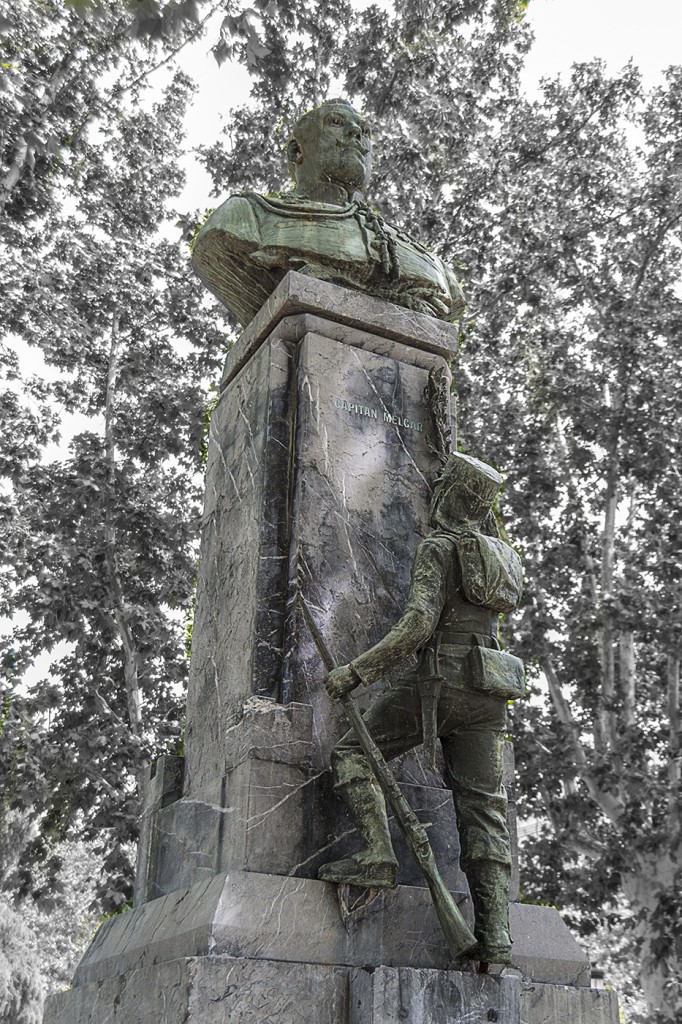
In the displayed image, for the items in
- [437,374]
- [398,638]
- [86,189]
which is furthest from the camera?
[86,189]

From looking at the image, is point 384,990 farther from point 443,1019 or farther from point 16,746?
point 16,746

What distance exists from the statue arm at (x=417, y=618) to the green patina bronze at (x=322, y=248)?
7.41ft

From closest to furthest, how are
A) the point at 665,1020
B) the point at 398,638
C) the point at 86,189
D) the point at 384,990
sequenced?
the point at 384,990, the point at 398,638, the point at 665,1020, the point at 86,189

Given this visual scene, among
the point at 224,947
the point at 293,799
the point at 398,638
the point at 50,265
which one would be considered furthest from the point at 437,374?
the point at 50,265

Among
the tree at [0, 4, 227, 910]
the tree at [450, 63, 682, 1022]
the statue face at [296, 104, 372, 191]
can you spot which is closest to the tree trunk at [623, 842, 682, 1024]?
the tree at [450, 63, 682, 1022]

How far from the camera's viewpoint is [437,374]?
6.18 meters

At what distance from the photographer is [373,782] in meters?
4.45

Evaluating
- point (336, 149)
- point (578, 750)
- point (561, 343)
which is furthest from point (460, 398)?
point (336, 149)

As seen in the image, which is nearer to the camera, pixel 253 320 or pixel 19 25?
Result: pixel 253 320

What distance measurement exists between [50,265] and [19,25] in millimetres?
3957

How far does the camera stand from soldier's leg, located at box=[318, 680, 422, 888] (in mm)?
4262

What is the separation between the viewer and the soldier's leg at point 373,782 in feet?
14.0

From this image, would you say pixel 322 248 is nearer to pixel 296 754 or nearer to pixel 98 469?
pixel 296 754

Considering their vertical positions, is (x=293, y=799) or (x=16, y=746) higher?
(x=16, y=746)
